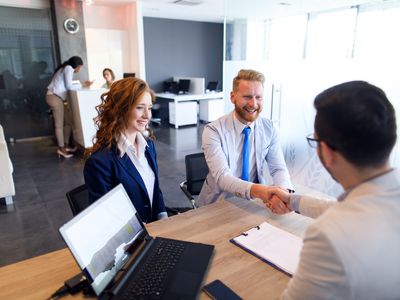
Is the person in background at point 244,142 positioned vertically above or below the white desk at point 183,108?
above

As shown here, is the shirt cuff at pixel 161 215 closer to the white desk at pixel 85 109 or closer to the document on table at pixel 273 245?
the document on table at pixel 273 245

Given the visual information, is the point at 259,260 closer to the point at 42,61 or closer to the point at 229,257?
the point at 229,257

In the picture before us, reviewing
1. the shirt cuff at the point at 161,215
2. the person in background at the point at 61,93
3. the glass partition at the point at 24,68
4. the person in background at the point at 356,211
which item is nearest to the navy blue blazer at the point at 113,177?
the shirt cuff at the point at 161,215

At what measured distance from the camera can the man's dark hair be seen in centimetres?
62

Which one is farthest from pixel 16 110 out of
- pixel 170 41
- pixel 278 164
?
pixel 278 164

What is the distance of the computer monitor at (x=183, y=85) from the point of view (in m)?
7.77

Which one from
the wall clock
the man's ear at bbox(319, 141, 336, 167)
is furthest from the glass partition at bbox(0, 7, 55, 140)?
the man's ear at bbox(319, 141, 336, 167)

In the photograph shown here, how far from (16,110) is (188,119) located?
147 inches

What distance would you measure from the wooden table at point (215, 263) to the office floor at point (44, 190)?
5.21 ft

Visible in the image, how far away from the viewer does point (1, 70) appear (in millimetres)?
5984

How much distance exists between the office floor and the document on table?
6.37 ft

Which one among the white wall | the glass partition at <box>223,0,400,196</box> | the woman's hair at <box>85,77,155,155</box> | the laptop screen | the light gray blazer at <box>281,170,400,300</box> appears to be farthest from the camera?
the white wall

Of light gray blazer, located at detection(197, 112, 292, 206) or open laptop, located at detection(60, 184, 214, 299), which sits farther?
light gray blazer, located at detection(197, 112, 292, 206)

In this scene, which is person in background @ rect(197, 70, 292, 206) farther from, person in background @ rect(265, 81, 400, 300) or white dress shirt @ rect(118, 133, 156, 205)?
person in background @ rect(265, 81, 400, 300)
